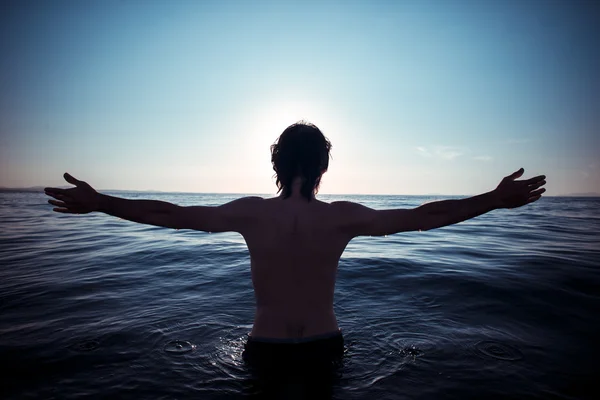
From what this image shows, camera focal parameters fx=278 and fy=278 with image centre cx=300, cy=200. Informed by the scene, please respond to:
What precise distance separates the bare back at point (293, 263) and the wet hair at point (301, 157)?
0.18 meters

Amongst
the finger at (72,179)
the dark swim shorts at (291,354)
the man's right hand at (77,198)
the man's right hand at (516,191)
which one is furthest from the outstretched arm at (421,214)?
the finger at (72,179)

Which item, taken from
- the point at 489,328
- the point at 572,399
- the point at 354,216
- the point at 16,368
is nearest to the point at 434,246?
the point at 489,328

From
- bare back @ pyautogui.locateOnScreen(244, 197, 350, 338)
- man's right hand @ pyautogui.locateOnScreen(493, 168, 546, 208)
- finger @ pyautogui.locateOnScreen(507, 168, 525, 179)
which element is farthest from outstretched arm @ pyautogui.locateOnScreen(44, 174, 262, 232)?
finger @ pyautogui.locateOnScreen(507, 168, 525, 179)

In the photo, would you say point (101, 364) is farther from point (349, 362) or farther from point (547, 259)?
point (547, 259)

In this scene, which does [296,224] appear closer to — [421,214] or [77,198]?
[421,214]


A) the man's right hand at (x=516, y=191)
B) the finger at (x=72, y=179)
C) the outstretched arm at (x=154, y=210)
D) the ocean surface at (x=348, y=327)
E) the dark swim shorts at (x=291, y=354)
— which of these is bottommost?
the ocean surface at (x=348, y=327)

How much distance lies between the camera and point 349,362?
2992 mm

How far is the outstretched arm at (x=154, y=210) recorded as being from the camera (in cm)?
224

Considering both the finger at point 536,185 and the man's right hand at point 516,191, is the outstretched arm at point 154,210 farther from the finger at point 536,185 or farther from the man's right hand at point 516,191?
the finger at point 536,185

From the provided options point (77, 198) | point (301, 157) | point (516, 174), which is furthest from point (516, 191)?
point (77, 198)

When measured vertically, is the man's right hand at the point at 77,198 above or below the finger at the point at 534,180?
below

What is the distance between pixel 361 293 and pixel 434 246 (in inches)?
239

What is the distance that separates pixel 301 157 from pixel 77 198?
1.87 meters

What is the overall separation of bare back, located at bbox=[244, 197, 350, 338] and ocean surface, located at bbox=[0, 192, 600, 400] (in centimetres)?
62
